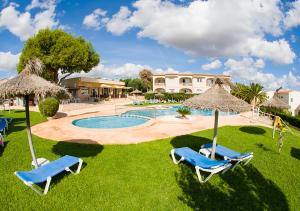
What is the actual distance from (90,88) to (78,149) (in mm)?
35520

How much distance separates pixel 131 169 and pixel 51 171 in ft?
8.03

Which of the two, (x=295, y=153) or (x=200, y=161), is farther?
(x=295, y=153)

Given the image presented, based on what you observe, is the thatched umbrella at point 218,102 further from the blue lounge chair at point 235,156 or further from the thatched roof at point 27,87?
the thatched roof at point 27,87

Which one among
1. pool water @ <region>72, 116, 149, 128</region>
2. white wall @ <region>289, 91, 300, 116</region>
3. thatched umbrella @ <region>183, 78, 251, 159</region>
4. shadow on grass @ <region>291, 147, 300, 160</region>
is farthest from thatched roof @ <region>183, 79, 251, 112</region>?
white wall @ <region>289, 91, 300, 116</region>

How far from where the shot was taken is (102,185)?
5.88 m

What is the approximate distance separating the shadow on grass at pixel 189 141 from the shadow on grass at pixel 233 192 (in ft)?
9.22

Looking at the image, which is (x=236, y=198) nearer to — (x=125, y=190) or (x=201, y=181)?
(x=201, y=181)

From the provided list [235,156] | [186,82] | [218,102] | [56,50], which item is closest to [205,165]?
[235,156]

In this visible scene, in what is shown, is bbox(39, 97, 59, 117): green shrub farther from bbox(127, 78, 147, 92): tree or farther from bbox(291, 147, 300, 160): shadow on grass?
bbox(127, 78, 147, 92): tree

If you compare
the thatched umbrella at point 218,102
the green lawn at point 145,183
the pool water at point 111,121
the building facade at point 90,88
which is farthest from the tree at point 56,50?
the thatched umbrella at point 218,102

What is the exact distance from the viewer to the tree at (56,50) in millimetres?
29375

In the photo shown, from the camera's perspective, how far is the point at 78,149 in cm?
896

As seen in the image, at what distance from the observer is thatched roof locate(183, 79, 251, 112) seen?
6.57 m

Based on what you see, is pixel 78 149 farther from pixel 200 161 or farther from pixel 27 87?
pixel 200 161
